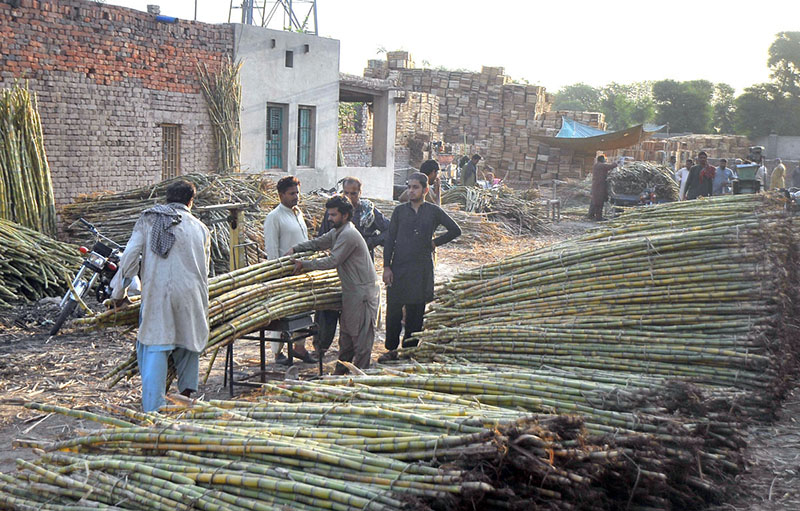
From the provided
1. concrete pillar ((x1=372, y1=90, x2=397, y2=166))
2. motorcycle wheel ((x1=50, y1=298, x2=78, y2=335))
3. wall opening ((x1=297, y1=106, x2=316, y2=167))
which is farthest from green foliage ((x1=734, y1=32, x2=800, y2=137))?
motorcycle wheel ((x1=50, y1=298, x2=78, y2=335))

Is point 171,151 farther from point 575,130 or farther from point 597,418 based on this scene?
point 575,130

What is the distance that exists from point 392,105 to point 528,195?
415 centimetres

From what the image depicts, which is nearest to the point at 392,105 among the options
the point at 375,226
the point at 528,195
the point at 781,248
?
the point at 528,195

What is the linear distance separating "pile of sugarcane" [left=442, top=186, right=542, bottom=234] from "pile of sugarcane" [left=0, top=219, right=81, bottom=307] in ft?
31.4

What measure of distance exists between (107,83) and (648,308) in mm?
9045

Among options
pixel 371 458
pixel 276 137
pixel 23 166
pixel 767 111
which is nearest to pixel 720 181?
pixel 276 137

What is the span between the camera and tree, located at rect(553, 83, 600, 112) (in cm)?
7500

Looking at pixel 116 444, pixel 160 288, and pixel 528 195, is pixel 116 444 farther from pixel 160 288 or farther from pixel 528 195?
pixel 528 195

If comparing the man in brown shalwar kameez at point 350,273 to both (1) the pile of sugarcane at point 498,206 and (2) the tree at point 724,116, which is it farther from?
(2) the tree at point 724,116

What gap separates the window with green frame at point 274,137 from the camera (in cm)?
1502

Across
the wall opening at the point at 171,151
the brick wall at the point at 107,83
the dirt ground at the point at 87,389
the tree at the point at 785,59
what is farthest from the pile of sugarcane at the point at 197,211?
the tree at the point at 785,59

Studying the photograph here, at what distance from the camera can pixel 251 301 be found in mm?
5906

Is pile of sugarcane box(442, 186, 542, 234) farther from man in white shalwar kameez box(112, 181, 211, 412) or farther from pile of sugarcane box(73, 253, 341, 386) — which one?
man in white shalwar kameez box(112, 181, 211, 412)

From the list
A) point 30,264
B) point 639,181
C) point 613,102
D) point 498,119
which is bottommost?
point 30,264
